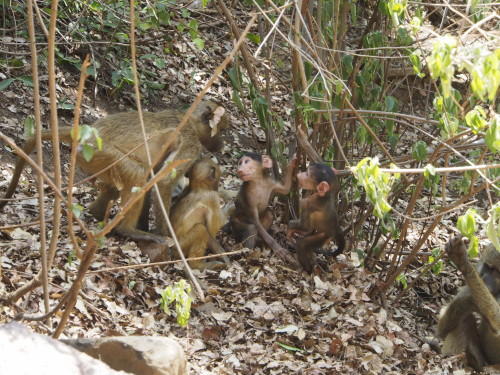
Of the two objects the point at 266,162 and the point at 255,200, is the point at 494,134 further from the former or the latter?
the point at 255,200

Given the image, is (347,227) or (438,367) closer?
(438,367)

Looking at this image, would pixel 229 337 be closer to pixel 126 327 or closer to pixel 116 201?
pixel 126 327

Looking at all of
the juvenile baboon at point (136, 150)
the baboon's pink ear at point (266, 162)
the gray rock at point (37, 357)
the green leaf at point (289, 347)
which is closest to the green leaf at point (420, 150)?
the baboon's pink ear at point (266, 162)

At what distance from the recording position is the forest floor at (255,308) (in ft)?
18.0

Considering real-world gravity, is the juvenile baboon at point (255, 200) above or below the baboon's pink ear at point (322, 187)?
below

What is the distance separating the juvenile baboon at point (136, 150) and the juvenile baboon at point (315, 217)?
121 cm

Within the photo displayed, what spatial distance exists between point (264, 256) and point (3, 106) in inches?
145

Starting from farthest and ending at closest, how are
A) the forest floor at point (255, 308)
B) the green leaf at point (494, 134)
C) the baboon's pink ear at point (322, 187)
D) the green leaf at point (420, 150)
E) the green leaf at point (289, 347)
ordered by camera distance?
the baboon's pink ear at point (322, 187) → the green leaf at point (289, 347) → the forest floor at point (255, 308) → the green leaf at point (420, 150) → the green leaf at point (494, 134)

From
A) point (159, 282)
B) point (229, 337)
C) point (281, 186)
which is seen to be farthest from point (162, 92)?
point (229, 337)

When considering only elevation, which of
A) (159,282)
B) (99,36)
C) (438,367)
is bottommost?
(438,367)

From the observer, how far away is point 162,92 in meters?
9.75

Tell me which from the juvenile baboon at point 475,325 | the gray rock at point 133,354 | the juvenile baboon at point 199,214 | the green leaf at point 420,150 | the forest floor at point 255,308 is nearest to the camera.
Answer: the gray rock at point 133,354

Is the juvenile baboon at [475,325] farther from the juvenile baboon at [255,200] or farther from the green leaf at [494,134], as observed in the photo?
the green leaf at [494,134]

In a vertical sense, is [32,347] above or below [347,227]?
above
